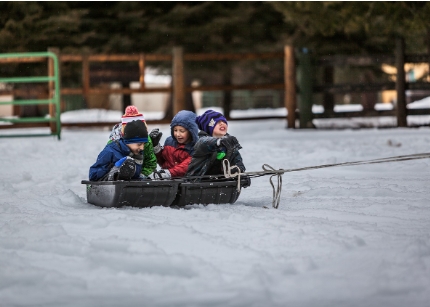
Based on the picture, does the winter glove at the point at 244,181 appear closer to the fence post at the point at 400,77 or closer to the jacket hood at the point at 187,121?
the jacket hood at the point at 187,121

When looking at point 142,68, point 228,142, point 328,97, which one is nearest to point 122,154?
point 228,142

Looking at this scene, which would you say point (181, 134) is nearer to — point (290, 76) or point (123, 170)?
point (123, 170)

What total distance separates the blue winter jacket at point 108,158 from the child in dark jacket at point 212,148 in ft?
1.88

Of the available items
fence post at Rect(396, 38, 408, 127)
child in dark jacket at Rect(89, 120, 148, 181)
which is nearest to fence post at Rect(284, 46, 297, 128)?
fence post at Rect(396, 38, 408, 127)

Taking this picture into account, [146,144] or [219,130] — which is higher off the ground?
[219,130]

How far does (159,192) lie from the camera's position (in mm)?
5992

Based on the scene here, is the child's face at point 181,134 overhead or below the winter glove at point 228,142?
overhead

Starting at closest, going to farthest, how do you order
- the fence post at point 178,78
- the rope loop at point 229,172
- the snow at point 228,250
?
the snow at point 228,250 → the rope loop at point 229,172 → the fence post at point 178,78

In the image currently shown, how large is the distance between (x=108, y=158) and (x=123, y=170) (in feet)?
1.06

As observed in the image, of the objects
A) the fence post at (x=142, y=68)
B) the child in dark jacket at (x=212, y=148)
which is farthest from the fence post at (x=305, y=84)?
the child in dark jacket at (x=212, y=148)

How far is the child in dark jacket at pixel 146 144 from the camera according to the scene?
6484 millimetres

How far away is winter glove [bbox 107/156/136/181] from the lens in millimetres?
6031

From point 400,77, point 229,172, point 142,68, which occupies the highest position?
point 142,68

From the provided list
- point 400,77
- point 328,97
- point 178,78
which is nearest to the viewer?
point 400,77
